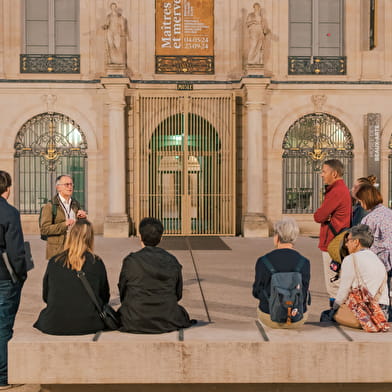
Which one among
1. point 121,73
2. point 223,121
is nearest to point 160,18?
point 121,73

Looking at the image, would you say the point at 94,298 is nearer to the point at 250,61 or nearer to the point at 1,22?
the point at 250,61

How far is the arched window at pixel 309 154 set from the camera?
1612 centimetres

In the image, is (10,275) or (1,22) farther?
(1,22)

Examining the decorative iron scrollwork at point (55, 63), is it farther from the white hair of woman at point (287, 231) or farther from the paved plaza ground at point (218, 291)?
the white hair of woman at point (287, 231)

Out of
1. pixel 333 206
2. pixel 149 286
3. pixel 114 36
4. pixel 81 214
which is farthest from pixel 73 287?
pixel 114 36

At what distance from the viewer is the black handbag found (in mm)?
4008

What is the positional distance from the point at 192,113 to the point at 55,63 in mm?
4386

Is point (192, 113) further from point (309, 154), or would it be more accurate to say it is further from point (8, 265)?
point (8, 265)

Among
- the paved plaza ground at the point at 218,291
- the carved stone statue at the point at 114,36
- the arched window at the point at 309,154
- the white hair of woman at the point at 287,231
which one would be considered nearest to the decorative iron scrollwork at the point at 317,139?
the arched window at the point at 309,154

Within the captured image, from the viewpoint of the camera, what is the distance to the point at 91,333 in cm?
412

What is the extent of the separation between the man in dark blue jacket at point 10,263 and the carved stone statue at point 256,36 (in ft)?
39.1

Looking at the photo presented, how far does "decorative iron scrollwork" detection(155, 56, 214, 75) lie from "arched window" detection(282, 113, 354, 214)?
3202 millimetres

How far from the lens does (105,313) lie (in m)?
4.15

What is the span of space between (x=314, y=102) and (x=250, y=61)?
240 centimetres
